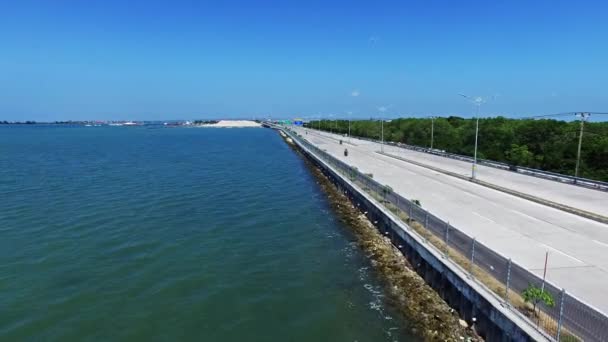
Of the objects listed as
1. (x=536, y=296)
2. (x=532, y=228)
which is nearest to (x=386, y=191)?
(x=532, y=228)

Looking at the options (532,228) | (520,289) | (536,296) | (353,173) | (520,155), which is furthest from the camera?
(520,155)

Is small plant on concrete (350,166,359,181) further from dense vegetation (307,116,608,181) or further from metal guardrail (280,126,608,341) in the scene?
dense vegetation (307,116,608,181)

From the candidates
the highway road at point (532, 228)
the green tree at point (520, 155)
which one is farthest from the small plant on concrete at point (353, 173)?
the green tree at point (520, 155)

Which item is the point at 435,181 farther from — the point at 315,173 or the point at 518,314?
the point at 518,314

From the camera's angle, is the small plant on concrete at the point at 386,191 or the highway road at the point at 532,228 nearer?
the highway road at the point at 532,228

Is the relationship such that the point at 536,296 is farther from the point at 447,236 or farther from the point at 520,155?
the point at 520,155

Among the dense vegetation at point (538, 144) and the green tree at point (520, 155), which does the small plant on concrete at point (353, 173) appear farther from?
the green tree at point (520, 155)

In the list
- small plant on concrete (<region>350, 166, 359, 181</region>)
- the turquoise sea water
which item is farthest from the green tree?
the turquoise sea water
